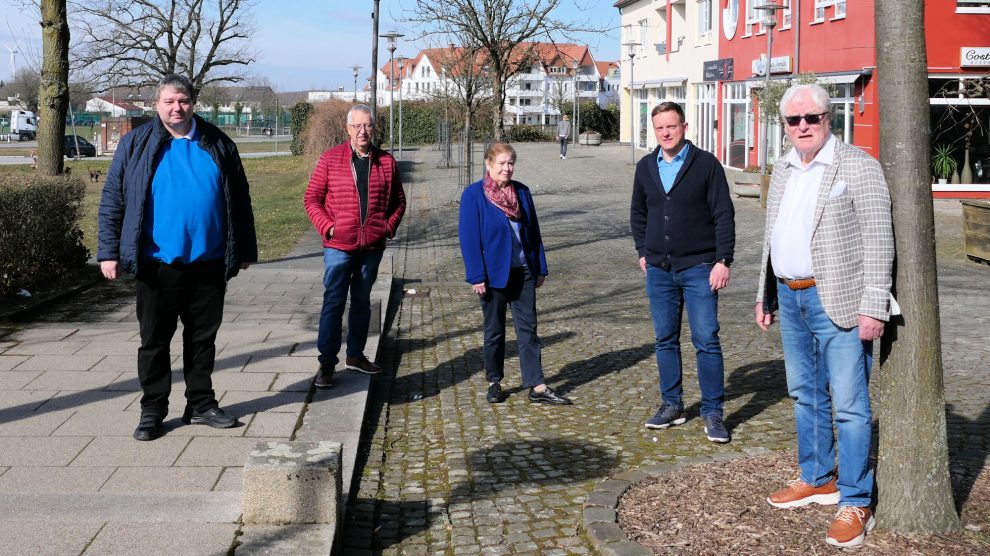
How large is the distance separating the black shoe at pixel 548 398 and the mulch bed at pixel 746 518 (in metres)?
1.72

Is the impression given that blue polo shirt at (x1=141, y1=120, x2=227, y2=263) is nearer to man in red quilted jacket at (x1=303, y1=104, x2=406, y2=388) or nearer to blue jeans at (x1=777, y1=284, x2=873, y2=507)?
man in red quilted jacket at (x1=303, y1=104, x2=406, y2=388)

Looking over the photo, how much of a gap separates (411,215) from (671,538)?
17927 millimetres

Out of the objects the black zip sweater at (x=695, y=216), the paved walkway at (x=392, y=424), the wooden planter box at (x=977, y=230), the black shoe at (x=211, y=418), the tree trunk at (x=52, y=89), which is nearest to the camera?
the paved walkway at (x=392, y=424)

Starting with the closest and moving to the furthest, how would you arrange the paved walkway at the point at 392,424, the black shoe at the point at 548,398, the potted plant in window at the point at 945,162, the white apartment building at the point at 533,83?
1. the paved walkway at the point at 392,424
2. the black shoe at the point at 548,398
3. the potted plant in window at the point at 945,162
4. the white apartment building at the point at 533,83

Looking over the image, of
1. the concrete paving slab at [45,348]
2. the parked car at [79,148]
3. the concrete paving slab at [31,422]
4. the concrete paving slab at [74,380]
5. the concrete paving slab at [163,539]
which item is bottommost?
the concrete paving slab at [163,539]

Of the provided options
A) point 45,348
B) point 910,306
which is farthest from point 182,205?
point 910,306

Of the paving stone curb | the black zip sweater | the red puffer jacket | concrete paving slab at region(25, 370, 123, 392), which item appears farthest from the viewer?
the red puffer jacket

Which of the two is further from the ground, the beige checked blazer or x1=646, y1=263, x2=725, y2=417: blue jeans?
the beige checked blazer

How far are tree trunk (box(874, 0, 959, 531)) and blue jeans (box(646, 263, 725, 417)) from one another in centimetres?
177

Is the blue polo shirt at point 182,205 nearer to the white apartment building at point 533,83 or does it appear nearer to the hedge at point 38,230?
the hedge at point 38,230

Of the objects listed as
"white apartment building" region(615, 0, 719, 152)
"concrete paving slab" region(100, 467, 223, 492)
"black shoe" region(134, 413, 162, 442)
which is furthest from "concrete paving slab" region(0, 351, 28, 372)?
"white apartment building" region(615, 0, 719, 152)

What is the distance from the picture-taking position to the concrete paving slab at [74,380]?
273 inches

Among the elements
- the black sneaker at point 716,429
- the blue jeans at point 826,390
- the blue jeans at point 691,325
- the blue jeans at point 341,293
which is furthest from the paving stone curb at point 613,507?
the blue jeans at point 341,293

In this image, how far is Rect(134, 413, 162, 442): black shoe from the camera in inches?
228
